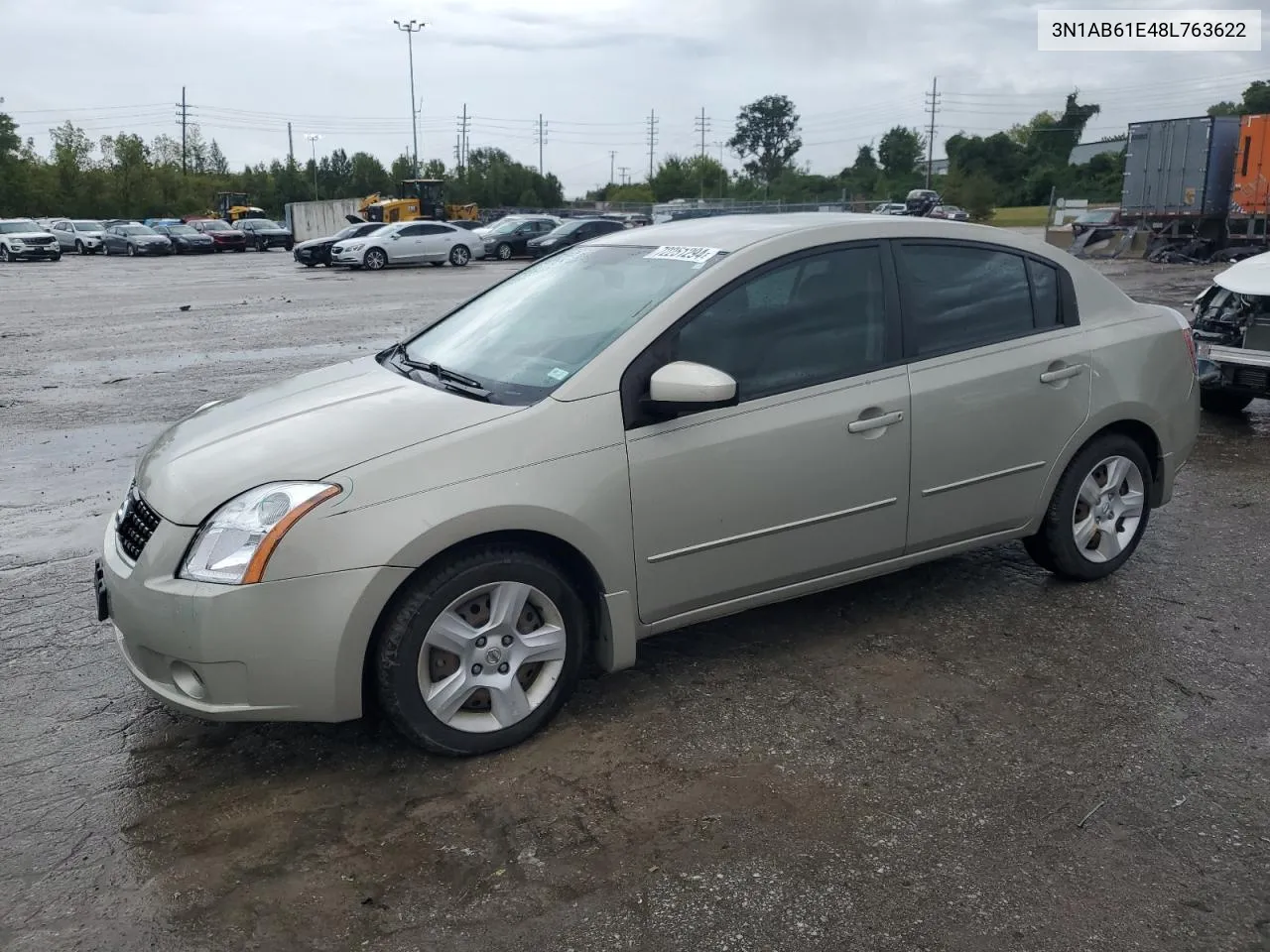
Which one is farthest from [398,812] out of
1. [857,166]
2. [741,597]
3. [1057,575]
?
[857,166]

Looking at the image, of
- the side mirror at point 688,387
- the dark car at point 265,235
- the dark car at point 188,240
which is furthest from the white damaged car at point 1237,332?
the dark car at point 265,235

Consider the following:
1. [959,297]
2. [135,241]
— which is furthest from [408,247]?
[959,297]

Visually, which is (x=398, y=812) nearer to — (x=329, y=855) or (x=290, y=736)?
(x=329, y=855)

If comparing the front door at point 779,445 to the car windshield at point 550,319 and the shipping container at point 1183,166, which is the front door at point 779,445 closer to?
the car windshield at point 550,319

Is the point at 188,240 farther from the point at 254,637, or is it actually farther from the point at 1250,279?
the point at 254,637

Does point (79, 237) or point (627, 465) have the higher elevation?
point (627, 465)

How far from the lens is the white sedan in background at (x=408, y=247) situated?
32688 millimetres

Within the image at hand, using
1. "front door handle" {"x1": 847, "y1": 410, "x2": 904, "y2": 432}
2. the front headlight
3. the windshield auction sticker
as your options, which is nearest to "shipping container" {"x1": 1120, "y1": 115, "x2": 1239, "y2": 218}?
"front door handle" {"x1": 847, "y1": 410, "x2": 904, "y2": 432}

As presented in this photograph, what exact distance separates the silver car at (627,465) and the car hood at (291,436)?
0.04ft

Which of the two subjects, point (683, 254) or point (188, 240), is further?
point (188, 240)

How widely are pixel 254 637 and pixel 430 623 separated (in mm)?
506

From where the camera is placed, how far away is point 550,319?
425 cm

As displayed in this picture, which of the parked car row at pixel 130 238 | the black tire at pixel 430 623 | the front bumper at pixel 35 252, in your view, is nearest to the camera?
the black tire at pixel 430 623

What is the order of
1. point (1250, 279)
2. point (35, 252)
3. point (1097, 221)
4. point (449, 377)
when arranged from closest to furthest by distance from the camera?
point (449, 377) → point (1250, 279) → point (1097, 221) → point (35, 252)
